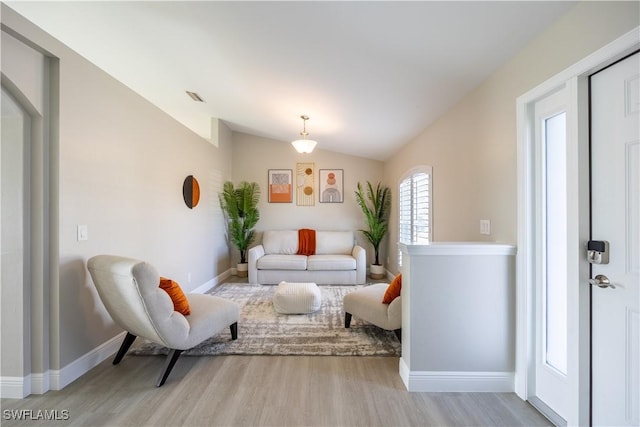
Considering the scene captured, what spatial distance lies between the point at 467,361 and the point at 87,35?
4488mm

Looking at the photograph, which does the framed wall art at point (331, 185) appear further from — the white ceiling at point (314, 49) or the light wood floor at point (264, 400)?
the light wood floor at point (264, 400)

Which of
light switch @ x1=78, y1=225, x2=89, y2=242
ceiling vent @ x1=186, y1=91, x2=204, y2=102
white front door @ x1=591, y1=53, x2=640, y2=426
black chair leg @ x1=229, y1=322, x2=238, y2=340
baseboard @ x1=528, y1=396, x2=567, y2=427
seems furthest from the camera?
ceiling vent @ x1=186, y1=91, x2=204, y2=102

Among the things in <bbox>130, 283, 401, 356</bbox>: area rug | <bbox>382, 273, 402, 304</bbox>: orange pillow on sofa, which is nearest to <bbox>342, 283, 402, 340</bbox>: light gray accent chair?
<bbox>382, 273, 402, 304</bbox>: orange pillow on sofa

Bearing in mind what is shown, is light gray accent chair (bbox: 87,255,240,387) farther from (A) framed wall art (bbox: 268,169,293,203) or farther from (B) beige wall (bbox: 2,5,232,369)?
(A) framed wall art (bbox: 268,169,293,203)

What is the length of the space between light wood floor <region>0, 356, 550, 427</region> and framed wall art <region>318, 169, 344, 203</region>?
385 centimetres

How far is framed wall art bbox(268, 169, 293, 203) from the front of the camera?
5.68m

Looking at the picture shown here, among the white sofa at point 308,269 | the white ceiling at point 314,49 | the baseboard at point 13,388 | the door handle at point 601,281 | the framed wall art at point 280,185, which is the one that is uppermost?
the white ceiling at point 314,49

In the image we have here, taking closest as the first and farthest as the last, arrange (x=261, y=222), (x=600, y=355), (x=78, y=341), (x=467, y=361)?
(x=600, y=355), (x=467, y=361), (x=78, y=341), (x=261, y=222)

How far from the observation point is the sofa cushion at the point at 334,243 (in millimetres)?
5321

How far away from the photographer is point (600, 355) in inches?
54.3

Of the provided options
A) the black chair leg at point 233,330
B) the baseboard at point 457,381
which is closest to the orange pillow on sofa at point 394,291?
the baseboard at point 457,381

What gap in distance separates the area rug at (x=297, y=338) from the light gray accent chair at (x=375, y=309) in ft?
0.61

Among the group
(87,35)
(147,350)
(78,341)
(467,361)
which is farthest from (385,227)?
(87,35)

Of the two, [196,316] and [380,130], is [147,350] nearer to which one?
[196,316]
